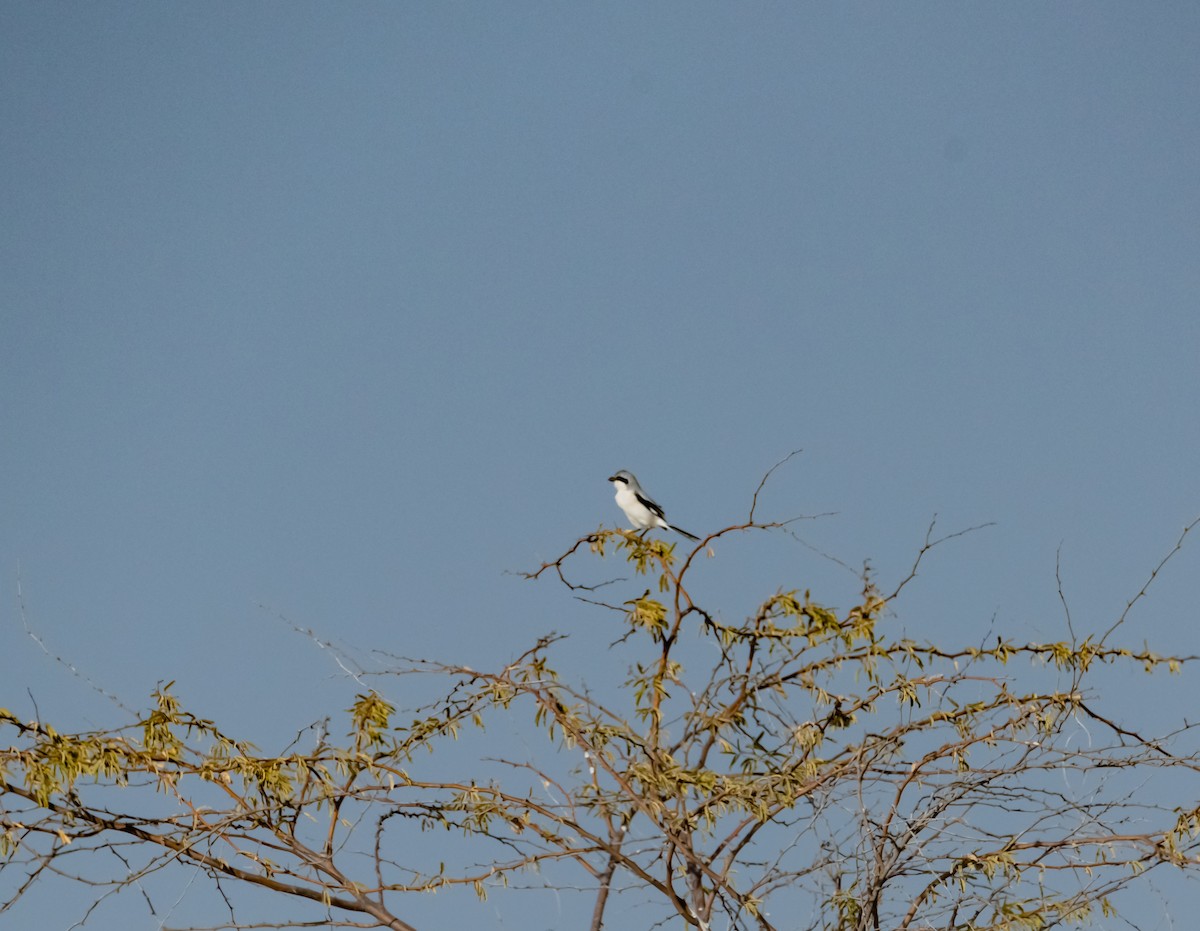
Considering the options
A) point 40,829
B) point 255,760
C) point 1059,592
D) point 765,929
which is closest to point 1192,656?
point 1059,592

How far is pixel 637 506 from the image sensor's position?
6.85 m

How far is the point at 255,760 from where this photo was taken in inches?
182

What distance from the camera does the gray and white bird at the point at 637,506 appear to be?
6738 millimetres

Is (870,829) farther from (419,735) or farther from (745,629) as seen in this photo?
(419,735)

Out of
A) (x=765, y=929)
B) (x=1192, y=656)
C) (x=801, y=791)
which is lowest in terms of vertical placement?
(x=765, y=929)

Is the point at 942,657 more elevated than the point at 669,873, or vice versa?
the point at 942,657

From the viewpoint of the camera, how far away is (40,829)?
14.6 ft

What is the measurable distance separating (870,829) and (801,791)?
0.78 feet

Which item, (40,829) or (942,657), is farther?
(942,657)

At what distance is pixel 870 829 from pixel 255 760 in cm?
189

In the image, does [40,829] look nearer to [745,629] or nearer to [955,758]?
[745,629]

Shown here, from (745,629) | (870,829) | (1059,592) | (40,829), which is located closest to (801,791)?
(870,829)

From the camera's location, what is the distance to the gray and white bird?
6.74m

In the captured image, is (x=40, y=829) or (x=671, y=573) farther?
(x=671, y=573)
